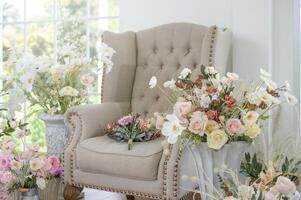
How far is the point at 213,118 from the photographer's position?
163 cm

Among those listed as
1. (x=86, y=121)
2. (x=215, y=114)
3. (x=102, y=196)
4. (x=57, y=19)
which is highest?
(x=57, y=19)

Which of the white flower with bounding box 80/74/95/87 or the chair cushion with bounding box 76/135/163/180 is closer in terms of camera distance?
the chair cushion with bounding box 76/135/163/180

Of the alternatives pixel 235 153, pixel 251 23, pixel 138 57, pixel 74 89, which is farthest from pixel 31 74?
pixel 251 23

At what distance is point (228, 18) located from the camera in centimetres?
338

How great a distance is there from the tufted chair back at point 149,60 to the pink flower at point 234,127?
1534 millimetres

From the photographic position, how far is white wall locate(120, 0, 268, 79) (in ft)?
10.5

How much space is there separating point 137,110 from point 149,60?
0.40 meters

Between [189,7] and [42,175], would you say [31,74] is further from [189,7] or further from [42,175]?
[189,7]

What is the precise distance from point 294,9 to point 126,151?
1.61 meters

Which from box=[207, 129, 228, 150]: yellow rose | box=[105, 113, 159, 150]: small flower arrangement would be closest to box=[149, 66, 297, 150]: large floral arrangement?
box=[207, 129, 228, 150]: yellow rose

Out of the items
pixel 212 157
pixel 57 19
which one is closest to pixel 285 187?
pixel 212 157

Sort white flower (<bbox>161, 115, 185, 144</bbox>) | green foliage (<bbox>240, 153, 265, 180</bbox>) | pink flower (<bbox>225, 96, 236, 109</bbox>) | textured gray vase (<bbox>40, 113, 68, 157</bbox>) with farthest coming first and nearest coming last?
1. textured gray vase (<bbox>40, 113, 68, 157</bbox>)
2. green foliage (<bbox>240, 153, 265, 180</bbox>)
3. pink flower (<bbox>225, 96, 236, 109</bbox>)
4. white flower (<bbox>161, 115, 185, 144</bbox>)

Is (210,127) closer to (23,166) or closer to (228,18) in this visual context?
(23,166)

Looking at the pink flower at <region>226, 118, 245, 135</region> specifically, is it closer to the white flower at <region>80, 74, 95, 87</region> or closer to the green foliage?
the green foliage
